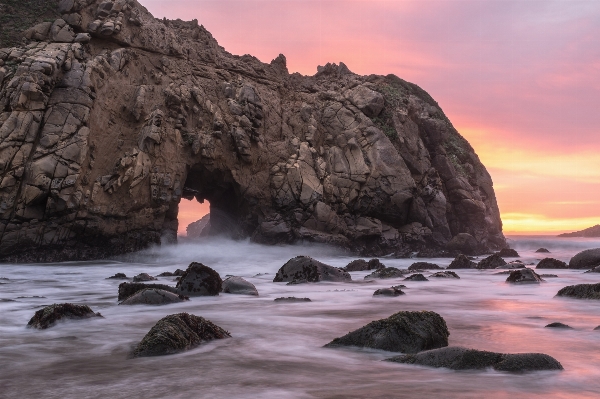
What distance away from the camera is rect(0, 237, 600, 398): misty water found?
3.47 meters

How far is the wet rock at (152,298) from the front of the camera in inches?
309

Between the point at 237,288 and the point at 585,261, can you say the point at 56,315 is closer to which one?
the point at 237,288

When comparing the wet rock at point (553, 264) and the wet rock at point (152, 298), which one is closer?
the wet rock at point (152, 298)

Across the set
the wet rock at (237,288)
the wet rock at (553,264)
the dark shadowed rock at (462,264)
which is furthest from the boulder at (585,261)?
the wet rock at (237,288)

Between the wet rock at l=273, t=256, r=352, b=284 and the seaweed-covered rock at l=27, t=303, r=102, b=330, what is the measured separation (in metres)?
6.27

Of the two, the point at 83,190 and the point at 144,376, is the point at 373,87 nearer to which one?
the point at 83,190

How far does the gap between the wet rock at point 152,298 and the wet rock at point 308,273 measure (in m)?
4.42

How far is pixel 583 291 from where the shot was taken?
866 centimetres

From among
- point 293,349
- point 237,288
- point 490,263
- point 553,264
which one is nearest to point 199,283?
point 237,288

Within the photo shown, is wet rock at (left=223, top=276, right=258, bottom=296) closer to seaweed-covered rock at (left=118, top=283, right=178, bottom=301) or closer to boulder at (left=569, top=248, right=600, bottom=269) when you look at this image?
seaweed-covered rock at (left=118, top=283, right=178, bottom=301)

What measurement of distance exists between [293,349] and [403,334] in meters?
1.17

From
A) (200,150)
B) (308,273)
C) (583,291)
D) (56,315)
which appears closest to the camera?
(56,315)

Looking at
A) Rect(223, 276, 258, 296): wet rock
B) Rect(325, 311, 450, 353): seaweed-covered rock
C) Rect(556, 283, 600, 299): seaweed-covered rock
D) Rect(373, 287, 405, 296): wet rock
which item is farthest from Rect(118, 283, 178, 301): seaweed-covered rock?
Rect(556, 283, 600, 299): seaweed-covered rock

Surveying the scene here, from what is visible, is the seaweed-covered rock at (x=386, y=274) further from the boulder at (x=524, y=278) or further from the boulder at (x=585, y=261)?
the boulder at (x=585, y=261)
